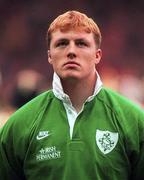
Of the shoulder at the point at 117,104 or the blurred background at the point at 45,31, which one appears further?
the blurred background at the point at 45,31

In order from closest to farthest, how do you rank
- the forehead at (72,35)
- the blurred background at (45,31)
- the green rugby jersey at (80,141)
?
the green rugby jersey at (80,141) → the forehead at (72,35) → the blurred background at (45,31)

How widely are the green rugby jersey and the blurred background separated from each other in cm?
609

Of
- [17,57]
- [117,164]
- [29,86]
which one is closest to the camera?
[117,164]

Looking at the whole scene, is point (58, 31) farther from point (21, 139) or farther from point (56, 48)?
point (21, 139)

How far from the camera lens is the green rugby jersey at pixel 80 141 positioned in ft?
14.5

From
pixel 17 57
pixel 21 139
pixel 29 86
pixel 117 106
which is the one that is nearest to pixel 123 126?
pixel 117 106

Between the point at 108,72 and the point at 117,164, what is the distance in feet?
21.2

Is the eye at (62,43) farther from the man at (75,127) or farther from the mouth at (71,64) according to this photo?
the mouth at (71,64)

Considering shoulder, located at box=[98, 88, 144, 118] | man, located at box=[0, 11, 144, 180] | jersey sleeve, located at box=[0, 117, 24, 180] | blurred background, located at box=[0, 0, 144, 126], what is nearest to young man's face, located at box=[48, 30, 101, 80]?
man, located at box=[0, 11, 144, 180]

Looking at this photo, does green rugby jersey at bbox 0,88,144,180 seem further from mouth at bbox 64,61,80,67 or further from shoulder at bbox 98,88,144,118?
mouth at bbox 64,61,80,67

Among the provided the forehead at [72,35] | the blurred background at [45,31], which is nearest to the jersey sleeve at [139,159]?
the forehead at [72,35]

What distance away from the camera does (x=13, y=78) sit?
10656 mm

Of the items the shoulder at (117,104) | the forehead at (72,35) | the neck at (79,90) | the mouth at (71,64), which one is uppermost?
the forehead at (72,35)

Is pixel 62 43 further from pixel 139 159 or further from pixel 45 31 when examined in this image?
pixel 45 31
